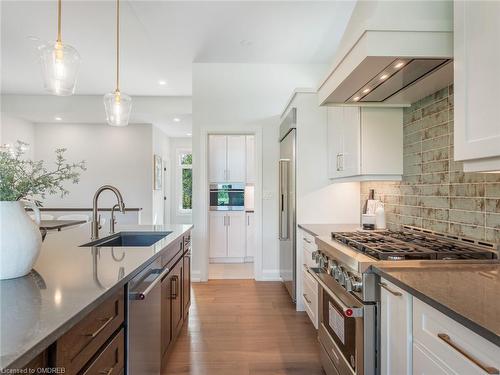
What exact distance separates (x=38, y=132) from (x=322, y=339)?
7347 millimetres

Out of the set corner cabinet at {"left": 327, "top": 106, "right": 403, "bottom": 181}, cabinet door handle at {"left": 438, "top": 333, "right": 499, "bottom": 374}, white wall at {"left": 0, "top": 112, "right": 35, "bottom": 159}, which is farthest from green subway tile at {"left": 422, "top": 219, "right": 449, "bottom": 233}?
white wall at {"left": 0, "top": 112, "right": 35, "bottom": 159}

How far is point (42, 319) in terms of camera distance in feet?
2.66

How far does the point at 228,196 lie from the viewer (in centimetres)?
541

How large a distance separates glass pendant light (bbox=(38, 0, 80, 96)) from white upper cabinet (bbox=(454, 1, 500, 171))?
2370 millimetres

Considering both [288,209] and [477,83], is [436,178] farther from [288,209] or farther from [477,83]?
[288,209]

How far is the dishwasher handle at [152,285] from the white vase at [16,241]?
0.43 meters

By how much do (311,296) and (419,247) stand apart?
1.24 meters

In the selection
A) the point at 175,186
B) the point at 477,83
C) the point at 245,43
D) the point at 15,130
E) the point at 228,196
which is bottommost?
the point at 228,196

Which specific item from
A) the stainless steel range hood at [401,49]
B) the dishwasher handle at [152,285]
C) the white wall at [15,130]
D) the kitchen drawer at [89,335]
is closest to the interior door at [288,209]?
the stainless steel range hood at [401,49]

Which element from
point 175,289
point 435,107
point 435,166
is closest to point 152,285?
point 175,289

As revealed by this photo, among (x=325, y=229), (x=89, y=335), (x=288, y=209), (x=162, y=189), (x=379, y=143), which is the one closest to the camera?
(x=89, y=335)

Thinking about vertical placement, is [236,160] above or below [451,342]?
above

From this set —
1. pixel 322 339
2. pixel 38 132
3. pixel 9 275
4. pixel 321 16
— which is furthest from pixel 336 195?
pixel 38 132

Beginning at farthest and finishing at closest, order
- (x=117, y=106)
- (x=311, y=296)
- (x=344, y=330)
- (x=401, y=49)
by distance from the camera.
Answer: (x=117, y=106) → (x=311, y=296) → (x=344, y=330) → (x=401, y=49)
